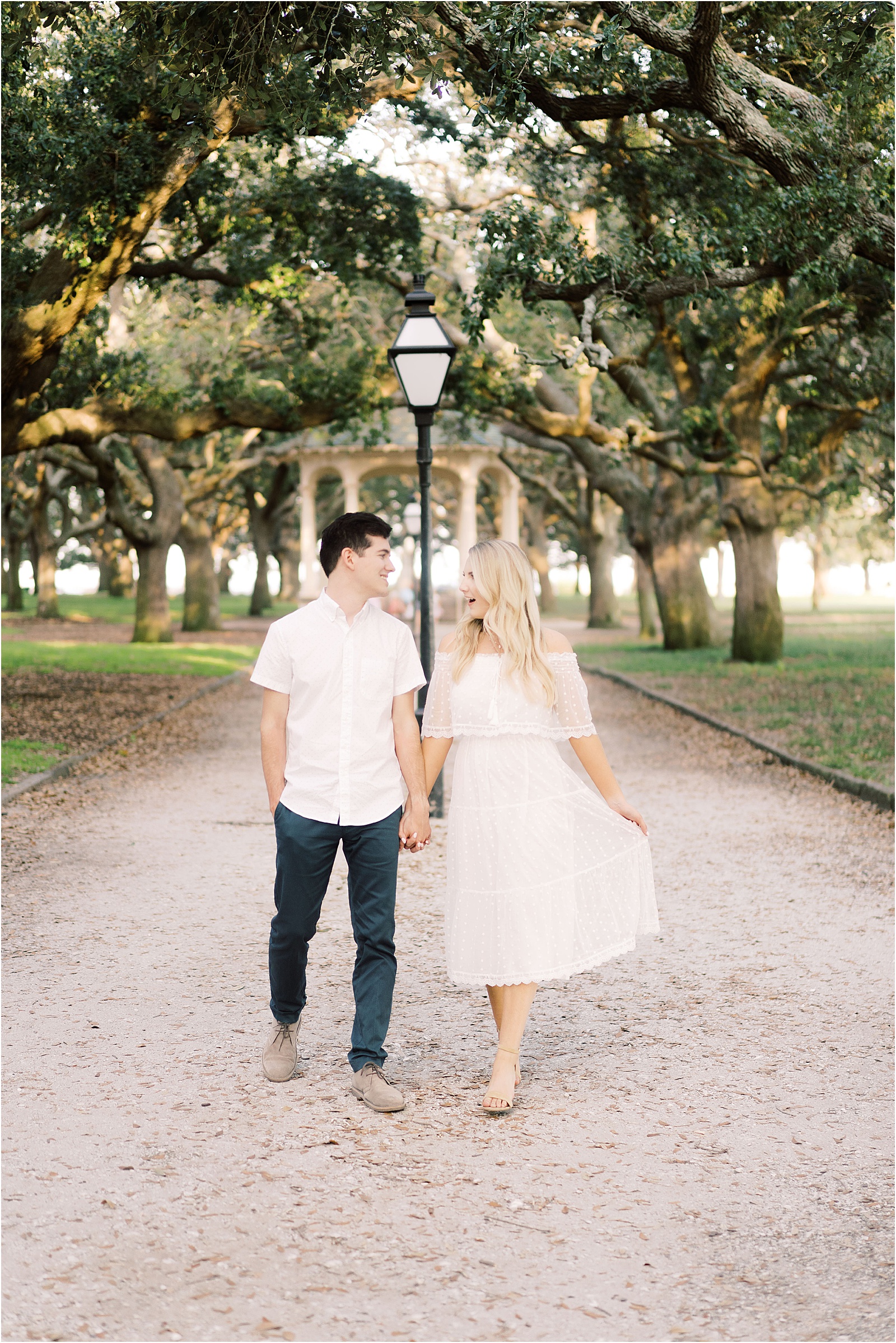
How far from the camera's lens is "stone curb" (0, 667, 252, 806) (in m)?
10.5

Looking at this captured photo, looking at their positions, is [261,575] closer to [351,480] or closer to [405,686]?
[351,480]

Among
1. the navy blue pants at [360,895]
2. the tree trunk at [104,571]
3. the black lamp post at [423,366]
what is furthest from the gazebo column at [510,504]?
the navy blue pants at [360,895]

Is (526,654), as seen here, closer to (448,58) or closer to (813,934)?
(813,934)

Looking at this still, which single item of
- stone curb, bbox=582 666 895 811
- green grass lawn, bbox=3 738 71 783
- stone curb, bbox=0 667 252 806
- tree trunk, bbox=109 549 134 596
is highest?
tree trunk, bbox=109 549 134 596

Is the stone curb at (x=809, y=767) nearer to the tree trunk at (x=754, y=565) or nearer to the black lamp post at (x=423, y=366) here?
the black lamp post at (x=423, y=366)

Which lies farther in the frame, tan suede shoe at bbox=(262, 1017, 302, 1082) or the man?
tan suede shoe at bbox=(262, 1017, 302, 1082)

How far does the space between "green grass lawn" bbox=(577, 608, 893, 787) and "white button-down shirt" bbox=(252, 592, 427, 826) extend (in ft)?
24.2

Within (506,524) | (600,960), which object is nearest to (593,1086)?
(600,960)

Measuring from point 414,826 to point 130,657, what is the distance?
72.2 ft

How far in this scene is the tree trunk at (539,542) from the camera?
52.1 m

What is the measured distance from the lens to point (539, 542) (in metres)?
54.1

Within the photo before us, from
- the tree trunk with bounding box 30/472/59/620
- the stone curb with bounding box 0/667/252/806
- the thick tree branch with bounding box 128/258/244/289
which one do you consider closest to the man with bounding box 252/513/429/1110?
the stone curb with bounding box 0/667/252/806

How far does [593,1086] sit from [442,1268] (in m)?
1.44

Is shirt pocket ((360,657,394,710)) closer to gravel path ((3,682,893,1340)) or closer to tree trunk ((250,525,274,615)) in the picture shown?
gravel path ((3,682,893,1340))
